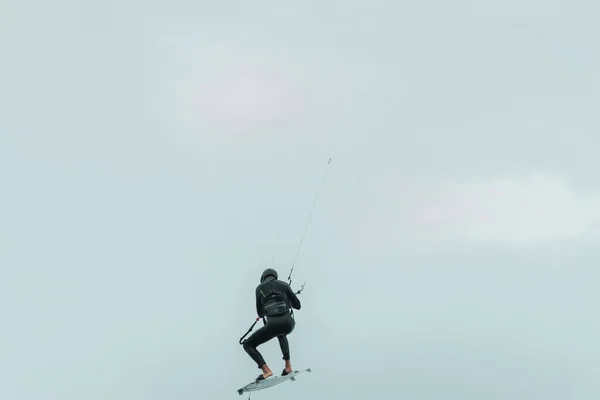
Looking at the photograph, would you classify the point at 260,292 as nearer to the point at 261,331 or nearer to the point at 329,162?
the point at 261,331

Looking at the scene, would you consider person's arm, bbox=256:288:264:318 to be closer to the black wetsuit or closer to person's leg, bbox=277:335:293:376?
the black wetsuit

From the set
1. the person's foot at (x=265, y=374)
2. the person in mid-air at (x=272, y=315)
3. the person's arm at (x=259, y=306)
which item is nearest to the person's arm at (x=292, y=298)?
the person in mid-air at (x=272, y=315)

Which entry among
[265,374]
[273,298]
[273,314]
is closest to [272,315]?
[273,314]

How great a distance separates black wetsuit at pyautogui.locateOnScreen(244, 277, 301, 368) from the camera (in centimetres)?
3269

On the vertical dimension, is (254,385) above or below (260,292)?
below

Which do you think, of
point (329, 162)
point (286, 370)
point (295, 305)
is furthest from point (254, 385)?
point (329, 162)

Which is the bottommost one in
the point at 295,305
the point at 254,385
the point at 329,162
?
the point at 254,385

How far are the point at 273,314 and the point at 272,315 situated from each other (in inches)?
2.5

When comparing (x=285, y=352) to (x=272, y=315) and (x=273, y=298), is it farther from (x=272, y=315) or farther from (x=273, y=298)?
(x=273, y=298)

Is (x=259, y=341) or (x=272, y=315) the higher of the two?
(x=272, y=315)

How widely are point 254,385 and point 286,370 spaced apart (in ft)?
4.28

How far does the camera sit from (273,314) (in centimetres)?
3266

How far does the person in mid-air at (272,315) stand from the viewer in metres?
32.7

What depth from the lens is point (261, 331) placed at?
33.0 meters
